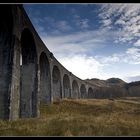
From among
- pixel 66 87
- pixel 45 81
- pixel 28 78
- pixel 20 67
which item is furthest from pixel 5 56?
pixel 66 87

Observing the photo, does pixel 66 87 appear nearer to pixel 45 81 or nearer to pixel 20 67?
pixel 45 81

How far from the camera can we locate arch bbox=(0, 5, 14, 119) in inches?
528

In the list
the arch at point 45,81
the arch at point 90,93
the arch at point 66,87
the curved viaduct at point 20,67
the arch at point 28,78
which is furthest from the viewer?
the arch at point 90,93

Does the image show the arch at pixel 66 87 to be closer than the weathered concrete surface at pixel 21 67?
No

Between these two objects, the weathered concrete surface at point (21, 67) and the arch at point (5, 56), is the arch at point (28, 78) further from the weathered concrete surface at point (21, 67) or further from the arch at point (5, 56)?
the arch at point (5, 56)

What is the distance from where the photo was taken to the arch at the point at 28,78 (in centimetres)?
1958

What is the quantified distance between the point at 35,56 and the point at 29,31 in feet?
11.1

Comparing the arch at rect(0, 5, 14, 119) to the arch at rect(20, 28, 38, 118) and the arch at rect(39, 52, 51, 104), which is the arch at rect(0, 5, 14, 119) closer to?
the arch at rect(20, 28, 38, 118)

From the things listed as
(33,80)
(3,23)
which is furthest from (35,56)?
(3,23)

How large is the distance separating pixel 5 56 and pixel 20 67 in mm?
7736

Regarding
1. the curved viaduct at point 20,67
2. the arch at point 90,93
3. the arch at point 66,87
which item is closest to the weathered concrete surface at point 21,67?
the curved viaduct at point 20,67

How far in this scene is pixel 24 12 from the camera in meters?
16.5

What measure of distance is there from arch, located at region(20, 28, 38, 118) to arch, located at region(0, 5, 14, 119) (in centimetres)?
434

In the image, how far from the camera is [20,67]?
21.8m
